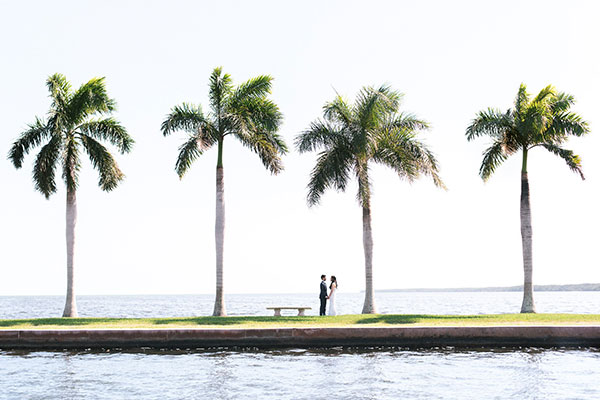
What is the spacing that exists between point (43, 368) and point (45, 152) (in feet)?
52.9

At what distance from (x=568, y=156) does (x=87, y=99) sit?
2222 cm

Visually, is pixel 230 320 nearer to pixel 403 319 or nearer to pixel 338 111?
pixel 403 319

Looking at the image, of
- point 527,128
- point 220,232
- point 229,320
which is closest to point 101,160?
point 220,232

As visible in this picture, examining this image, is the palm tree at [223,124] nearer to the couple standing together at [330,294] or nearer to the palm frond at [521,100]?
the couple standing together at [330,294]

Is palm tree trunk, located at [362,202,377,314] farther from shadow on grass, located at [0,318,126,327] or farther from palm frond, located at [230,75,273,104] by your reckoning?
shadow on grass, located at [0,318,126,327]

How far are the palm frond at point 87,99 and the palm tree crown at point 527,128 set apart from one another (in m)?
17.1

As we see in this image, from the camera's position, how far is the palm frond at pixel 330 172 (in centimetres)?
3088

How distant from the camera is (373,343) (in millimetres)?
20297

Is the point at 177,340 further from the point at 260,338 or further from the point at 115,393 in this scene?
the point at 115,393

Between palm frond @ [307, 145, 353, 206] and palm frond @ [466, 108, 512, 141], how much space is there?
19.5 ft

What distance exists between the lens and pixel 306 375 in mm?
15438

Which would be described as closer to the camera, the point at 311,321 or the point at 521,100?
the point at 311,321

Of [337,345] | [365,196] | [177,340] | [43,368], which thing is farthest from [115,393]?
[365,196]

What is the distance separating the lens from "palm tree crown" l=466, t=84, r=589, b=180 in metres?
30.5
